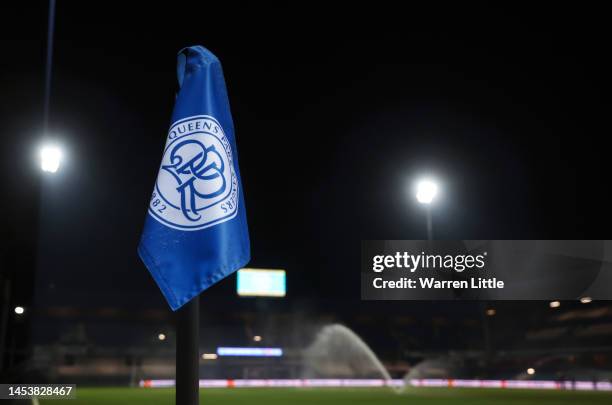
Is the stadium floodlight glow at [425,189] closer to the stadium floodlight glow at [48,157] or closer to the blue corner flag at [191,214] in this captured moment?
the stadium floodlight glow at [48,157]

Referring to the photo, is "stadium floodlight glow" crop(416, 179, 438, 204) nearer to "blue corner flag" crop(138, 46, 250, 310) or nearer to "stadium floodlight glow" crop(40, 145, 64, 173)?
"stadium floodlight glow" crop(40, 145, 64, 173)

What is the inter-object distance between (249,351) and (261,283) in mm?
6999

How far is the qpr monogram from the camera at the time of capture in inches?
124

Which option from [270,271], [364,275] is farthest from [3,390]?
[270,271]

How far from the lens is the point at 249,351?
67.3 metres

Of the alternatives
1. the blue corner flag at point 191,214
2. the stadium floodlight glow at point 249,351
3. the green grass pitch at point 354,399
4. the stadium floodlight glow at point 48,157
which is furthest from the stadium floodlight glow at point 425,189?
the stadium floodlight glow at point 249,351

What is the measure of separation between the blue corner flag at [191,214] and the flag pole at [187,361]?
0.12 metres

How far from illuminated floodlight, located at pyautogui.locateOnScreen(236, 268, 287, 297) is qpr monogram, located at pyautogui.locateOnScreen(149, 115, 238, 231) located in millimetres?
63786

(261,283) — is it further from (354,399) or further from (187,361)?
(187,361)

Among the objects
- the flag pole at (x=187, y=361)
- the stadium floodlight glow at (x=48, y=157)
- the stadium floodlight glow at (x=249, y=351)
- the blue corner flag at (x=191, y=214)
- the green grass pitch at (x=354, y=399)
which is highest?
the stadium floodlight glow at (x=48, y=157)

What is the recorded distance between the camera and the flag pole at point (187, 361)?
311 centimetres

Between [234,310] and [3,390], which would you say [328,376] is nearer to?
[234,310]

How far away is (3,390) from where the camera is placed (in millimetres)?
16484

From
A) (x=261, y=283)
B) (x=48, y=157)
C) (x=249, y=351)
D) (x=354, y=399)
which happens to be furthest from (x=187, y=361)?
(x=249, y=351)
